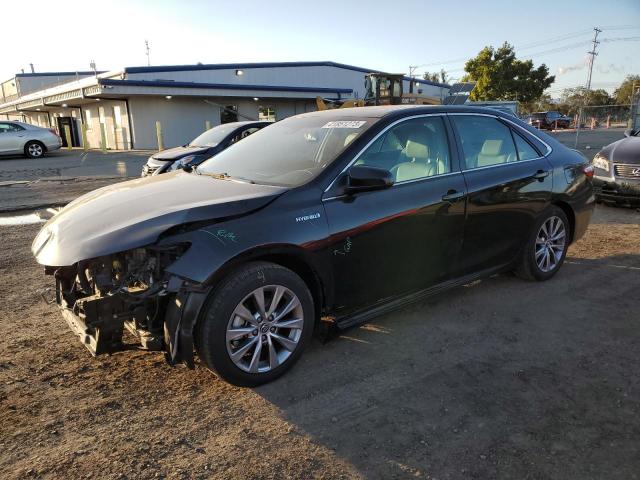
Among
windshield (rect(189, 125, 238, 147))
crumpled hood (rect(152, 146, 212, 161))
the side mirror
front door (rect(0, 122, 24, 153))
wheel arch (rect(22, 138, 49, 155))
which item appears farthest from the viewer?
wheel arch (rect(22, 138, 49, 155))

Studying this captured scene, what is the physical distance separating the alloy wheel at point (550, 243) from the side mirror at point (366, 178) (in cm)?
222

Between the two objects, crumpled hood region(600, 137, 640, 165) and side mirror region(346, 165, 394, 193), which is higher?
side mirror region(346, 165, 394, 193)

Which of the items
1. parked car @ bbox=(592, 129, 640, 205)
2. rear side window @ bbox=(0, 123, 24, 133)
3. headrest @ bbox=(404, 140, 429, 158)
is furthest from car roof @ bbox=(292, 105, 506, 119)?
rear side window @ bbox=(0, 123, 24, 133)

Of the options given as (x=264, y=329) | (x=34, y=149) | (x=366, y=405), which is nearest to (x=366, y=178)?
(x=264, y=329)

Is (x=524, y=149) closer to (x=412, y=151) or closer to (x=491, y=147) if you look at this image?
(x=491, y=147)

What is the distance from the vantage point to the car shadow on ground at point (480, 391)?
2.40 m

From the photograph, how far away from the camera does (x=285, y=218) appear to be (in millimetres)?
2980

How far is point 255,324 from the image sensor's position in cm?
291

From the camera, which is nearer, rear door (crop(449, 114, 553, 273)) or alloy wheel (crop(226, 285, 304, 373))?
alloy wheel (crop(226, 285, 304, 373))

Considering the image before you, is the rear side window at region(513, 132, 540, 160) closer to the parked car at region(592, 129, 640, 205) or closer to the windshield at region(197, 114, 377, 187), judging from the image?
the windshield at region(197, 114, 377, 187)

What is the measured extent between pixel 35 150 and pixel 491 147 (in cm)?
2156

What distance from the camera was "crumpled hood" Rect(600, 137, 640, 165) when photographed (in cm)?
791

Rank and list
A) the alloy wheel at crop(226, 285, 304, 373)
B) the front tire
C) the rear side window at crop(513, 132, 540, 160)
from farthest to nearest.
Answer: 1. the rear side window at crop(513, 132, 540, 160)
2. the alloy wheel at crop(226, 285, 304, 373)
3. the front tire

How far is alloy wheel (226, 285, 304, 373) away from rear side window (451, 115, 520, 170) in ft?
6.57
